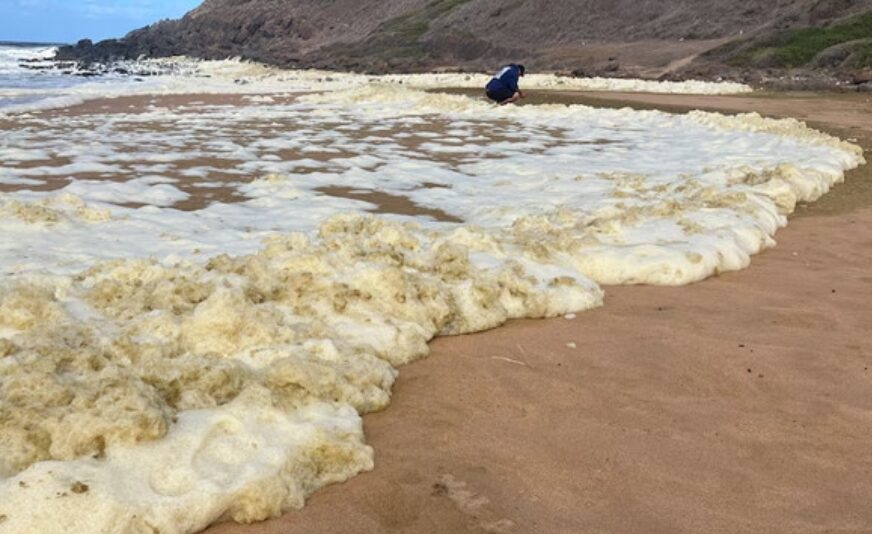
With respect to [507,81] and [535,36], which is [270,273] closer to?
[507,81]

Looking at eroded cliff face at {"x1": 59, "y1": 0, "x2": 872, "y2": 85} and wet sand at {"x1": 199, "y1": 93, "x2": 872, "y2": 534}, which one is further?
eroded cliff face at {"x1": 59, "y1": 0, "x2": 872, "y2": 85}

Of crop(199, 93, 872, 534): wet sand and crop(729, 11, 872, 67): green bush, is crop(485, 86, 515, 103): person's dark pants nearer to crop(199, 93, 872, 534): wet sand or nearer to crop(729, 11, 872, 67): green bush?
crop(199, 93, 872, 534): wet sand

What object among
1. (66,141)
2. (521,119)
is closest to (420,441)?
(66,141)

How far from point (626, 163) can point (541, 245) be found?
189 inches

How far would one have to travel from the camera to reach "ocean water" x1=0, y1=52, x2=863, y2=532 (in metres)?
2.48

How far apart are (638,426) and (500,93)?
15.4 metres

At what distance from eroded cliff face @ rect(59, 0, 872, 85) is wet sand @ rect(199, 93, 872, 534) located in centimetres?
2796

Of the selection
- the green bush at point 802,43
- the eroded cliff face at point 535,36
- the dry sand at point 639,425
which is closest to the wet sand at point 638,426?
the dry sand at point 639,425

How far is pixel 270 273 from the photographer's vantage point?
4023mm

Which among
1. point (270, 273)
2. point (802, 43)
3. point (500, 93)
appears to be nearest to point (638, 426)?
point (270, 273)

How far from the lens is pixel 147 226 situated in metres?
5.45

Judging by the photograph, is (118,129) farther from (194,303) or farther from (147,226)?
(194,303)

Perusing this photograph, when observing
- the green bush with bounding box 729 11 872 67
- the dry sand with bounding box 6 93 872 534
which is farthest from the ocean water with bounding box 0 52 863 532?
the green bush with bounding box 729 11 872 67

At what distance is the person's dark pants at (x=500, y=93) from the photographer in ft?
57.7
